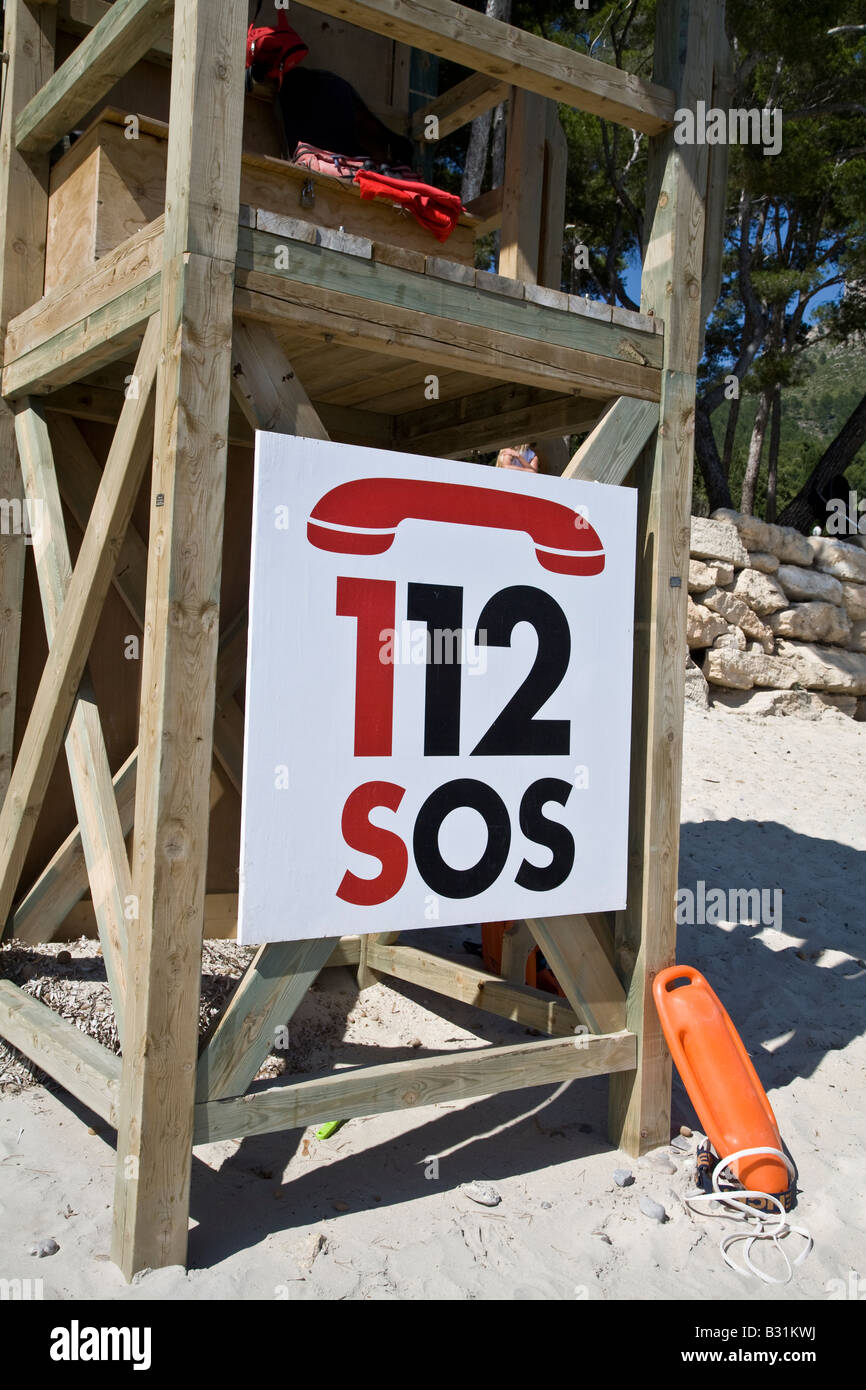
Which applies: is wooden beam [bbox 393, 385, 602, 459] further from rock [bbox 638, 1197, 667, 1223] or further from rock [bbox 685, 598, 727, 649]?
rock [bbox 685, 598, 727, 649]

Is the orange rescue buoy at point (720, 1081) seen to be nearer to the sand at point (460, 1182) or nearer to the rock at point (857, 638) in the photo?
the sand at point (460, 1182)

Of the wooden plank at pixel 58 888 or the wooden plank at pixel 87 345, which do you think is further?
the wooden plank at pixel 58 888

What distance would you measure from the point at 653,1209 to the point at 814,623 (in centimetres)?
950

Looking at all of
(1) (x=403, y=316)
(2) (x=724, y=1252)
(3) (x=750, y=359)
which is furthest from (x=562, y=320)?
(3) (x=750, y=359)

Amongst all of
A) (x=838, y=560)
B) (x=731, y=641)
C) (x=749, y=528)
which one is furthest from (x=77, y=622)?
(x=838, y=560)

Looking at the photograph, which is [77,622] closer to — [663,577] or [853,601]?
[663,577]

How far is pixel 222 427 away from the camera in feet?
10.1

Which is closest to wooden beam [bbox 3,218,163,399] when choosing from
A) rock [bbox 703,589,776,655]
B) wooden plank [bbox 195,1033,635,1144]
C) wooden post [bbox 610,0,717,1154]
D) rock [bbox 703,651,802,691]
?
wooden post [bbox 610,0,717,1154]

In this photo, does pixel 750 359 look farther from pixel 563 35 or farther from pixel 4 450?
pixel 4 450

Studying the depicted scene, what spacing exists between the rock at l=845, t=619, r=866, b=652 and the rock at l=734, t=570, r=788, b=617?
1.32 metres

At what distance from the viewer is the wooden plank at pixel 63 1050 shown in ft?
11.0

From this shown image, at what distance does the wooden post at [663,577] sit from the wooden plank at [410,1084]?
0.70ft

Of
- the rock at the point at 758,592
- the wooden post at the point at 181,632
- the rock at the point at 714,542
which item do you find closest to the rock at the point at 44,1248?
the wooden post at the point at 181,632

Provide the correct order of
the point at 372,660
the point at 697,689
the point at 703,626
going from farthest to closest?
1. the point at 703,626
2. the point at 697,689
3. the point at 372,660
